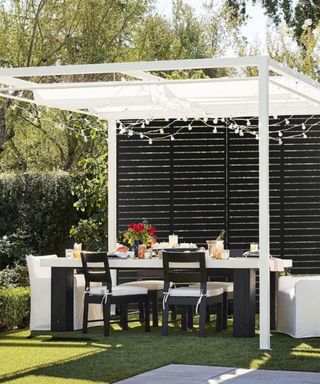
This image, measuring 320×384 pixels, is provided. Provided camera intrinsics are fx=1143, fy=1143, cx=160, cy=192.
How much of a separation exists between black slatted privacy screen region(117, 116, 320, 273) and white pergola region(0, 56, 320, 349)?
0.55 meters

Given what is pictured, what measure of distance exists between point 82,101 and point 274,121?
133 inches

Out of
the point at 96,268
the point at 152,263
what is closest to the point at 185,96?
the point at 152,263

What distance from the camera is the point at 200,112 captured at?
15.3m

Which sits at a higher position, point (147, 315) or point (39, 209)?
point (39, 209)

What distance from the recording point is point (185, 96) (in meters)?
13.5

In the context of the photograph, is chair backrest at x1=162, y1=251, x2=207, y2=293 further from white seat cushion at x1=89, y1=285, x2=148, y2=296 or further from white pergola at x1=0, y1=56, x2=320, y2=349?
white pergola at x1=0, y1=56, x2=320, y2=349

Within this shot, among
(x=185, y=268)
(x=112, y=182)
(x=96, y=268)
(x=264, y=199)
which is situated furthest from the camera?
(x=112, y=182)

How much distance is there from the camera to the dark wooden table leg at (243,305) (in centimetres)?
1239

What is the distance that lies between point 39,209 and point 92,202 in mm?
947

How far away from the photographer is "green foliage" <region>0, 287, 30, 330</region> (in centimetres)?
1309

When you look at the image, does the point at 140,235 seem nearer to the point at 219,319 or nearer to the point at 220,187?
the point at 219,319

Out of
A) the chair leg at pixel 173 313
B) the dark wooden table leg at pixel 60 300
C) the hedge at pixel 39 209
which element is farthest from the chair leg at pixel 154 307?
the hedge at pixel 39 209

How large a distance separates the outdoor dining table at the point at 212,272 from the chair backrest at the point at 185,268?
16cm

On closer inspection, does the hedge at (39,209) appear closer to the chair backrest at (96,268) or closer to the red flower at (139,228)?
the red flower at (139,228)
